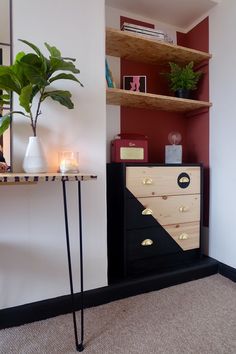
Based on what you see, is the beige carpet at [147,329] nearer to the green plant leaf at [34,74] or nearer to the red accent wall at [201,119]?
the red accent wall at [201,119]

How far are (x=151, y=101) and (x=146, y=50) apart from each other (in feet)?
1.40

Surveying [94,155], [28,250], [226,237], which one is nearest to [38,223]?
[28,250]

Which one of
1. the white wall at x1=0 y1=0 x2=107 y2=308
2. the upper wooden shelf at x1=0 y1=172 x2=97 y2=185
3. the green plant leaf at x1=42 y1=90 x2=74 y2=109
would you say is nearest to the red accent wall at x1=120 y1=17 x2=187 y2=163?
the white wall at x1=0 y1=0 x2=107 y2=308

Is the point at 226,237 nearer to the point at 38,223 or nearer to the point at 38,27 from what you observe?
the point at 38,223

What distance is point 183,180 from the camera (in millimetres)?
1909

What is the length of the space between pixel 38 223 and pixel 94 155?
1.78 ft

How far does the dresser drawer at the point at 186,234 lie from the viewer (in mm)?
1887

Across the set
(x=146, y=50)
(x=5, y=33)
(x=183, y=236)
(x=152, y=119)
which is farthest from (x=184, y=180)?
(x=5, y=33)

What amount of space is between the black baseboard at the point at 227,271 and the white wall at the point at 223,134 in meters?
0.03

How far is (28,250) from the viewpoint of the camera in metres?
1.40

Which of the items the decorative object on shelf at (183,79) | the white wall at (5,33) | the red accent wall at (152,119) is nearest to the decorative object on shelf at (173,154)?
the red accent wall at (152,119)

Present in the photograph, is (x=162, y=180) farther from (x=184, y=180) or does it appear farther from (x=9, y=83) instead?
(x=9, y=83)

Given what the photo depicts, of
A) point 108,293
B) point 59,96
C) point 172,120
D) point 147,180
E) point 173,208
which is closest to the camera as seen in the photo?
point 59,96

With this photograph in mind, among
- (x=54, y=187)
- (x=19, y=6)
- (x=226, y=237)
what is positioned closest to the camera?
(x=19, y=6)
